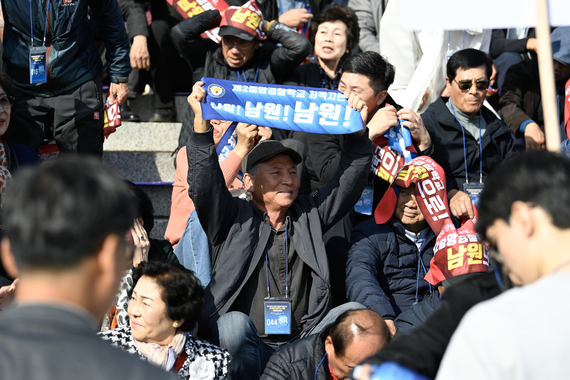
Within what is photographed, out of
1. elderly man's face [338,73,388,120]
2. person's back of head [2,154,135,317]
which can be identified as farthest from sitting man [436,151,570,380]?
elderly man's face [338,73,388,120]

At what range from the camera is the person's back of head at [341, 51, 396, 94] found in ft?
15.5

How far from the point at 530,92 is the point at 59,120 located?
401cm

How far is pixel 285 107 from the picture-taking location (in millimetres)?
3953

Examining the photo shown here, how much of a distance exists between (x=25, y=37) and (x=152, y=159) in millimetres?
1505

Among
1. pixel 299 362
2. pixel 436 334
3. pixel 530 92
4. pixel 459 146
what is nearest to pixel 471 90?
pixel 459 146

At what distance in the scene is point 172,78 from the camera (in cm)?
614

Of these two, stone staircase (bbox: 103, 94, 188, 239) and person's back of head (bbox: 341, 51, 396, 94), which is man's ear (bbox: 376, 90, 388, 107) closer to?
person's back of head (bbox: 341, 51, 396, 94)

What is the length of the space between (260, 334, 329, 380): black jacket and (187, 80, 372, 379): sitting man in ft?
0.75

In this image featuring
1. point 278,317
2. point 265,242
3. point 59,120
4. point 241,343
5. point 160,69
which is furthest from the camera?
point 160,69

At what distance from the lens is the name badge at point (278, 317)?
12.1 ft

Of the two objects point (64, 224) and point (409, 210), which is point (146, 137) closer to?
point (409, 210)

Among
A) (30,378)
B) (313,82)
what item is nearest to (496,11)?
(30,378)

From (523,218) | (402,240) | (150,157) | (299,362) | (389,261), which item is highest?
(523,218)

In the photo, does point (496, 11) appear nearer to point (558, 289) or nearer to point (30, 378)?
point (558, 289)
